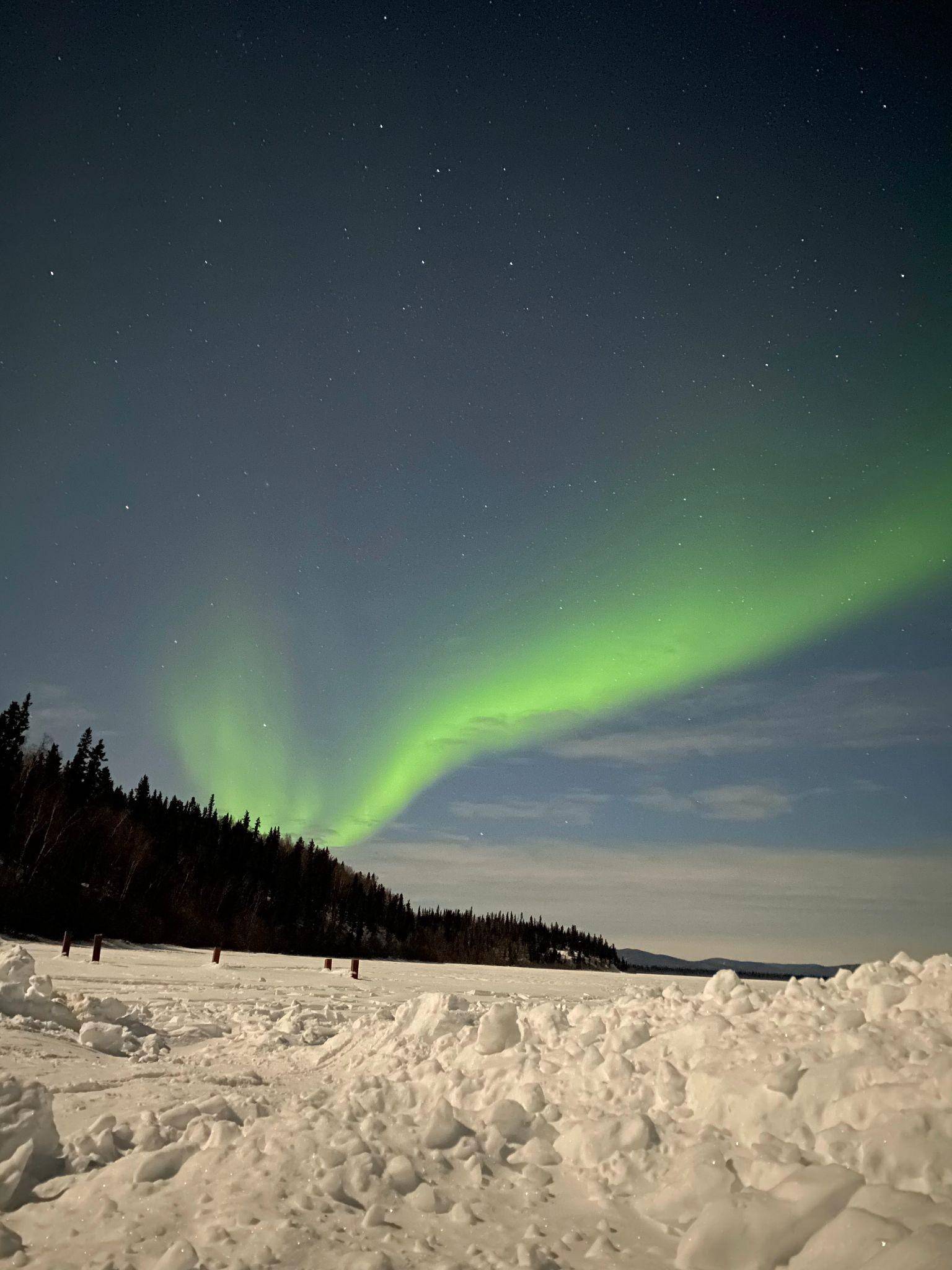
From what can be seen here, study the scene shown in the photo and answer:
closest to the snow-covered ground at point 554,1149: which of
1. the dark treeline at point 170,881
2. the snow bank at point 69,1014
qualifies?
the snow bank at point 69,1014

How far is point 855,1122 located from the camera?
13.6ft

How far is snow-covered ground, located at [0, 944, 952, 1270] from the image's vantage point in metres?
3.61

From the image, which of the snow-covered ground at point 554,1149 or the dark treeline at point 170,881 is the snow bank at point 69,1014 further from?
the dark treeline at point 170,881

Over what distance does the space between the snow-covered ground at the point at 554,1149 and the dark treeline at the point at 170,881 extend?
4453cm

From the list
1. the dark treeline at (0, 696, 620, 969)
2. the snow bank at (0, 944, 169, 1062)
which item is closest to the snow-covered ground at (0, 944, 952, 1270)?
the snow bank at (0, 944, 169, 1062)

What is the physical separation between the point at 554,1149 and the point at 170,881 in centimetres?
7751

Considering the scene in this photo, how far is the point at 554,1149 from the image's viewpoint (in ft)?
16.2

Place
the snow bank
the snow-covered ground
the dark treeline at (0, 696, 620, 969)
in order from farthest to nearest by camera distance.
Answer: the dark treeline at (0, 696, 620, 969)
the snow bank
the snow-covered ground

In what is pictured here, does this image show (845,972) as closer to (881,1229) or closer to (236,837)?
(881,1229)

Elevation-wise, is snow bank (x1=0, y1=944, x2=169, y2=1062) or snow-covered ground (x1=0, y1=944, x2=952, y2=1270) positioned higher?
snow-covered ground (x1=0, y1=944, x2=952, y2=1270)

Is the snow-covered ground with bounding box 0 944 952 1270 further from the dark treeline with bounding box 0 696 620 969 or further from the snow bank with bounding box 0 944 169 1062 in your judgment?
the dark treeline with bounding box 0 696 620 969

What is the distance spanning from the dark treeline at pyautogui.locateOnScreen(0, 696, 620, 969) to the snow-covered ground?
44.5 m

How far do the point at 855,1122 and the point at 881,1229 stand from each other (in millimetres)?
949

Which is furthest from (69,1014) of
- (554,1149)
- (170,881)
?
(170,881)
